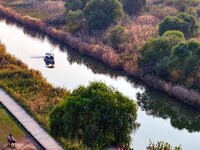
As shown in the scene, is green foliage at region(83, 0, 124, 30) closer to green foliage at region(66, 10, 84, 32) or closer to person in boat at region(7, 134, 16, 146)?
green foliage at region(66, 10, 84, 32)

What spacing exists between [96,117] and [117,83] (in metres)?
17.8

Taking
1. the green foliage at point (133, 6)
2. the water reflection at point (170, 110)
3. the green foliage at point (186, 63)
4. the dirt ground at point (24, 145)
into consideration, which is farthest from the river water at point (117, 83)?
the green foliage at point (133, 6)

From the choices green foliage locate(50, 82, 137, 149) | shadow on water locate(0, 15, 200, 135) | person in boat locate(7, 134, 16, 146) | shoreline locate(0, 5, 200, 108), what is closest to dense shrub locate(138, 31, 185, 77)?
shoreline locate(0, 5, 200, 108)

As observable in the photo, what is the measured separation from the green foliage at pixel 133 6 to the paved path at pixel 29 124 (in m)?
32.3

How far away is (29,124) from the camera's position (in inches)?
1146

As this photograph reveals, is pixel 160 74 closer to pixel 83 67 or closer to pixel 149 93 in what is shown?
pixel 149 93

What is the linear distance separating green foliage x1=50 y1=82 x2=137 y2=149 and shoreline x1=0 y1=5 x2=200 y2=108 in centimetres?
1174

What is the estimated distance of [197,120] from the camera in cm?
3406

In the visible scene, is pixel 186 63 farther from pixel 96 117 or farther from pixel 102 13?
pixel 102 13

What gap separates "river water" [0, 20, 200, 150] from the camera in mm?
31969

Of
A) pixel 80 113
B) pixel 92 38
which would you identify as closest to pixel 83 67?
pixel 92 38

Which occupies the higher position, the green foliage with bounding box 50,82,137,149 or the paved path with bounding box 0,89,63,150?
the green foliage with bounding box 50,82,137,149

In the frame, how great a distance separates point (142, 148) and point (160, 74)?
12.3 m

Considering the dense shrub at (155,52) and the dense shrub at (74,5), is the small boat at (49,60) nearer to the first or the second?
the dense shrub at (155,52)
